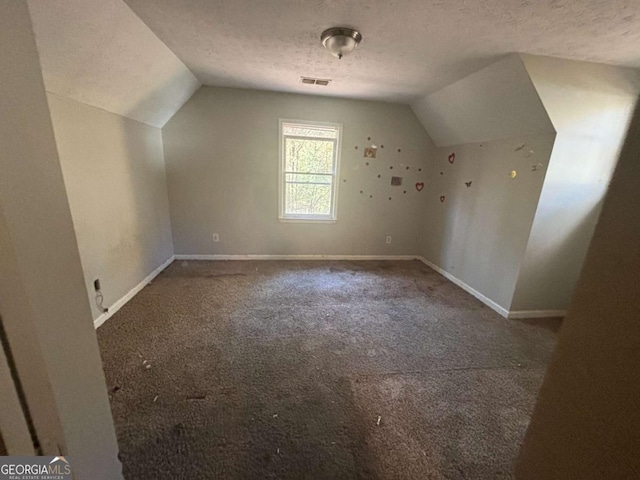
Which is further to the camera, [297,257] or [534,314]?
[297,257]

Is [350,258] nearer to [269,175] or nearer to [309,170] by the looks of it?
[309,170]

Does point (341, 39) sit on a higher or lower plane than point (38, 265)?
higher

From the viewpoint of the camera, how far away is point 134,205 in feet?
9.11

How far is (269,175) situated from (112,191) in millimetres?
1780

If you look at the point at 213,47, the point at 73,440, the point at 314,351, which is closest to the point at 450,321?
the point at 314,351

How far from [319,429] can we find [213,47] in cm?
285

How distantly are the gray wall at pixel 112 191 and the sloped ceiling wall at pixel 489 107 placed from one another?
3311 mm

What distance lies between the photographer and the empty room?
46 centimetres

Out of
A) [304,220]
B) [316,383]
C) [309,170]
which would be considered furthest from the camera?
[304,220]

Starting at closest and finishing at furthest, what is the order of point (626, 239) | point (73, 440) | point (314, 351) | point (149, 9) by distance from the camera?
point (626, 239) → point (73, 440) → point (149, 9) → point (314, 351)

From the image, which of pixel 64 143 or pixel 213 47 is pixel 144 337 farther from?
pixel 213 47

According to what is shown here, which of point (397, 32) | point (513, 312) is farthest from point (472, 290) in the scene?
point (397, 32)

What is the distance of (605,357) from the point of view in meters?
0.44

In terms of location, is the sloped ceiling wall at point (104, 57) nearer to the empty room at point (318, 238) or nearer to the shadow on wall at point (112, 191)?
the empty room at point (318, 238)
